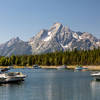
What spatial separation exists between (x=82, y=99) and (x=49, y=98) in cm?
788

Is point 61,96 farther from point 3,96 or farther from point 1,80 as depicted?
point 1,80

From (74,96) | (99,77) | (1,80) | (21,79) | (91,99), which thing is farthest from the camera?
(99,77)

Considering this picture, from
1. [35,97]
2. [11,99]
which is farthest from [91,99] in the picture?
[11,99]

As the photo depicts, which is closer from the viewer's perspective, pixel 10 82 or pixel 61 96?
pixel 61 96

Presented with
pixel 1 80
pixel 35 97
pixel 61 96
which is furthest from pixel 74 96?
pixel 1 80

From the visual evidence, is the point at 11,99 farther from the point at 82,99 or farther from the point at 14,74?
→ the point at 14,74

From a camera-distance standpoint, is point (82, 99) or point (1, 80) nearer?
point (82, 99)

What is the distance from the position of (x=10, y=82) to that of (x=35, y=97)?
33.7 m

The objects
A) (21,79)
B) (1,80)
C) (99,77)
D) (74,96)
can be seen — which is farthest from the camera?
(99,77)

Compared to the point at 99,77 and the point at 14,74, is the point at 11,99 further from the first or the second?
the point at 99,77

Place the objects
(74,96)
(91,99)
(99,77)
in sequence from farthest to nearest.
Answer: (99,77)
(74,96)
(91,99)

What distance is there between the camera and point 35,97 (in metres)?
63.9

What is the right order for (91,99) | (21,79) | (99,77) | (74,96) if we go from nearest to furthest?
(91,99) < (74,96) < (21,79) < (99,77)

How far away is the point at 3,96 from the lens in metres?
66.4
